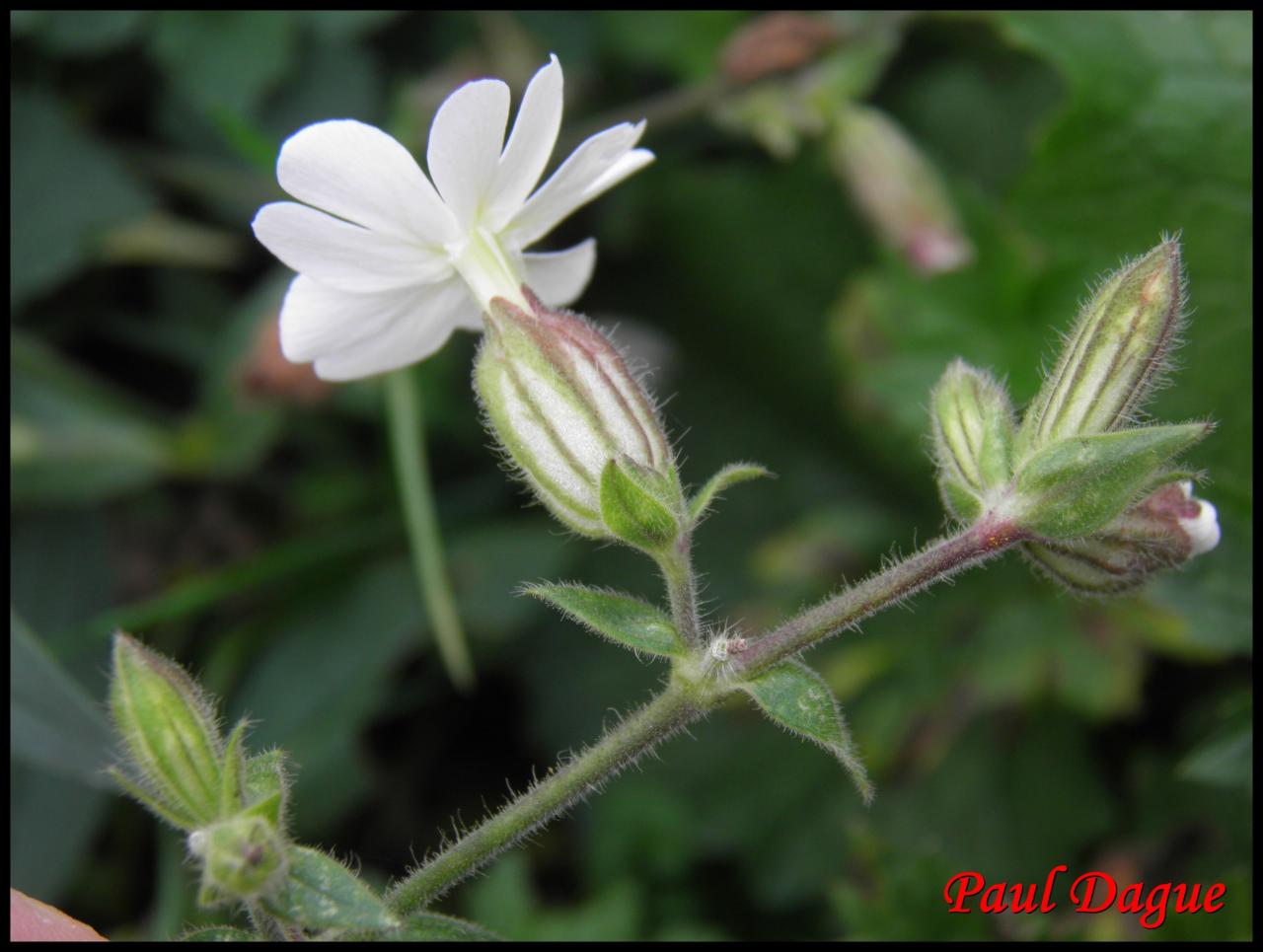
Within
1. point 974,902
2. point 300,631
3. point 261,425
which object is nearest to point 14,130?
point 261,425

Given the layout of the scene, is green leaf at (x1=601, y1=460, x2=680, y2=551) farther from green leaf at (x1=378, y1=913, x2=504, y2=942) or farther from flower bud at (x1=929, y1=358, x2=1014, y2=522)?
green leaf at (x1=378, y1=913, x2=504, y2=942)

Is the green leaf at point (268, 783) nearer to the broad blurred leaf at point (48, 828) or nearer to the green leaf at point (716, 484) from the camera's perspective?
the green leaf at point (716, 484)

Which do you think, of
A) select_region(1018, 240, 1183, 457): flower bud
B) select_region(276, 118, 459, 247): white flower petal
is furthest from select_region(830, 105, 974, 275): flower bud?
select_region(276, 118, 459, 247): white flower petal

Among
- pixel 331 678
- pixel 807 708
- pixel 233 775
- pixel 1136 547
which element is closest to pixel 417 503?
pixel 331 678

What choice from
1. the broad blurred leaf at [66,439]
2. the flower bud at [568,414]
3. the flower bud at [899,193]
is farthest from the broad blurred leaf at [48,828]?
the flower bud at [899,193]

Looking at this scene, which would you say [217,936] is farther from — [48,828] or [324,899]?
[48,828]

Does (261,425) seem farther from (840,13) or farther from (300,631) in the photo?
(840,13)

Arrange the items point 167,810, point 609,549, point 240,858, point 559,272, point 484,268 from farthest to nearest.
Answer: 1. point 609,549
2. point 559,272
3. point 484,268
4. point 167,810
5. point 240,858
